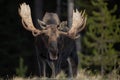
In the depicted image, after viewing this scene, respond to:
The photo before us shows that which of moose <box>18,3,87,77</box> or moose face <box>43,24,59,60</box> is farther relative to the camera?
moose <box>18,3,87,77</box>

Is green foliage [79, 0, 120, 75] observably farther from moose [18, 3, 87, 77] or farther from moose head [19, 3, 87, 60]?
moose head [19, 3, 87, 60]

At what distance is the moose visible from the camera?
17.6 m

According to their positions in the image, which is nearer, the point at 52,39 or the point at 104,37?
the point at 52,39

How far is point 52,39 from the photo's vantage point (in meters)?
17.6

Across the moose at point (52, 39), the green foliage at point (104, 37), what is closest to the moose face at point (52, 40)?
the moose at point (52, 39)

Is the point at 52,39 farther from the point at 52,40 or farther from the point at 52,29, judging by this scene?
the point at 52,29

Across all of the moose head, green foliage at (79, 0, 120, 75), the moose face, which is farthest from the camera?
green foliage at (79, 0, 120, 75)

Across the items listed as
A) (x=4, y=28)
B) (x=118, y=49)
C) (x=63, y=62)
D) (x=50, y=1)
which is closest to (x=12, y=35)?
(x=4, y=28)

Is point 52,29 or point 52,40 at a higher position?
point 52,29

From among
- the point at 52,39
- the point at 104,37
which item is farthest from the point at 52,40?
the point at 104,37

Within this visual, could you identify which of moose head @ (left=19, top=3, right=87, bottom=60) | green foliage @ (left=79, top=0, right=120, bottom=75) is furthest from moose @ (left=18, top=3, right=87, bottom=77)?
green foliage @ (left=79, top=0, right=120, bottom=75)

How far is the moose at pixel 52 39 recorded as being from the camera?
57.8 ft

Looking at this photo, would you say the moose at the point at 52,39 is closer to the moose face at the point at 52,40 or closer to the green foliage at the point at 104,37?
the moose face at the point at 52,40

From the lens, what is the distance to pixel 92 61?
23625mm
